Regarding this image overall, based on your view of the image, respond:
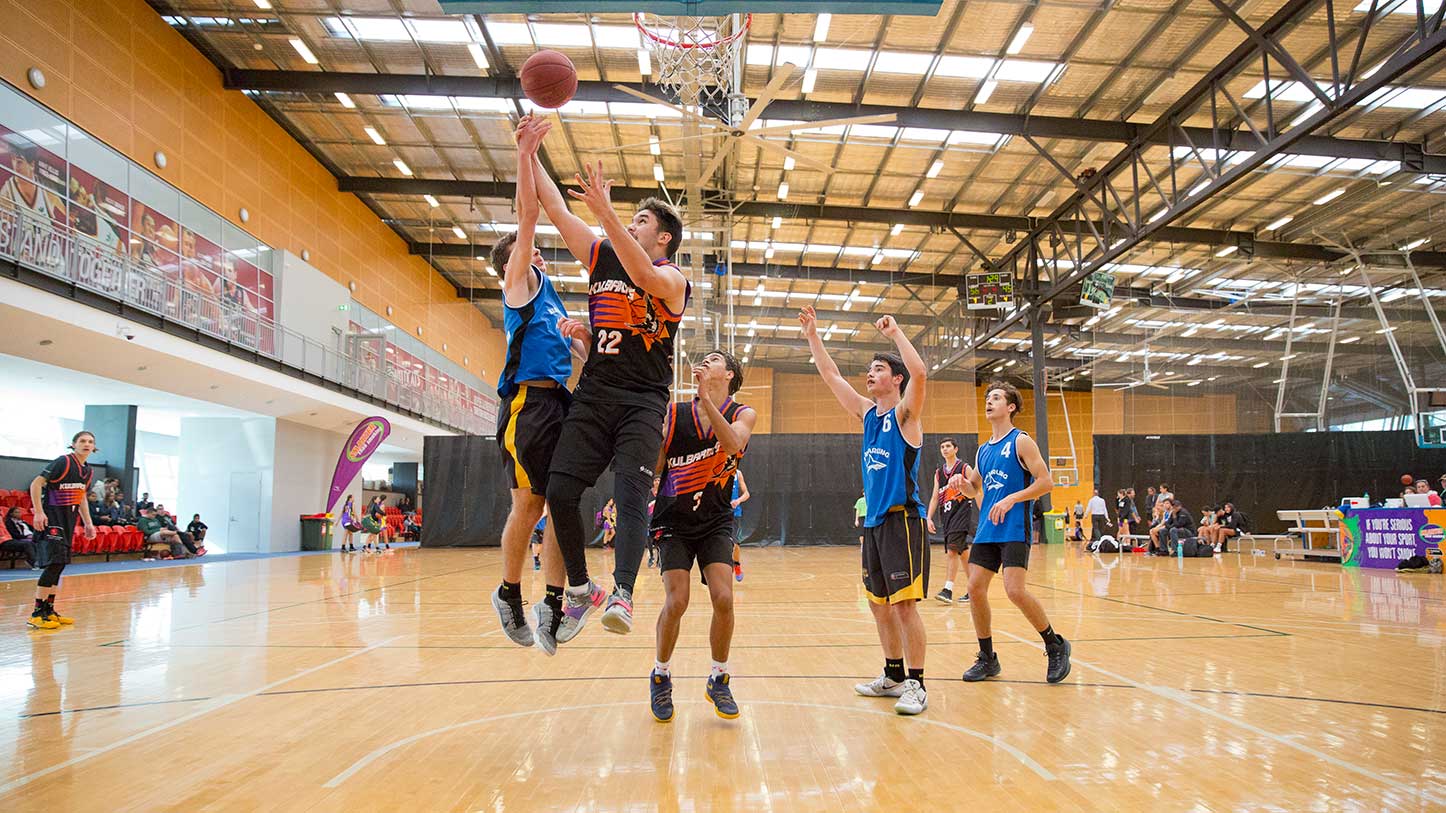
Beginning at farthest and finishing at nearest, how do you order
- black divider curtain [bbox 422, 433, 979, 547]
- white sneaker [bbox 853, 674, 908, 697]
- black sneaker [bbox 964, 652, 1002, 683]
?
black divider curtain [bbox 422, 433, 979, 547]
black sneaker [bbox 964, 652, 1002, 683]
white sneaker [bbox 853, 674, 908, 697]

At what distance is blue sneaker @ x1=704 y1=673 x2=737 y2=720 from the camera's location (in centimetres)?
412

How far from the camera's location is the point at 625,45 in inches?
569

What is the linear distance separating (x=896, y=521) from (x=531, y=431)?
199cm

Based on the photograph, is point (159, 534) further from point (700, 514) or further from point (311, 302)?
point (700, 514)

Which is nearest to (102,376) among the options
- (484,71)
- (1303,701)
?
(484,71)

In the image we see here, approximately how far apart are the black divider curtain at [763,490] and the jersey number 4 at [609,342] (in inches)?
824

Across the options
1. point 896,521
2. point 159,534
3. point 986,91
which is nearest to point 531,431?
point 896,521

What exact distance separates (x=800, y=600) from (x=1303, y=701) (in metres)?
5.98

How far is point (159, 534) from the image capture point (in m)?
19.1

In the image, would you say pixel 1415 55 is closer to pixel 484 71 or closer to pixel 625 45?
pixel 625 45

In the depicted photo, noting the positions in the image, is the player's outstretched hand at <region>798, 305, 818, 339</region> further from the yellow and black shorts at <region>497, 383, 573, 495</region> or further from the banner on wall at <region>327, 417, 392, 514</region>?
the banner on wall at <region>327, 417, 392, 514</region>

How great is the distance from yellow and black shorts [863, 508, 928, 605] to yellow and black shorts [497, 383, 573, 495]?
184cm

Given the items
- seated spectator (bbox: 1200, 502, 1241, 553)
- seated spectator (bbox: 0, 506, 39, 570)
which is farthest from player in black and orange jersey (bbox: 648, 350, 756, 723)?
seated spectator (bbox: 1200, 502, 1241, 553)

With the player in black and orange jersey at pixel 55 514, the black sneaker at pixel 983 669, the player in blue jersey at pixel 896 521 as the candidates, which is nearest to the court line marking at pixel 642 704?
the player in blue jersey at pixel 896 521
